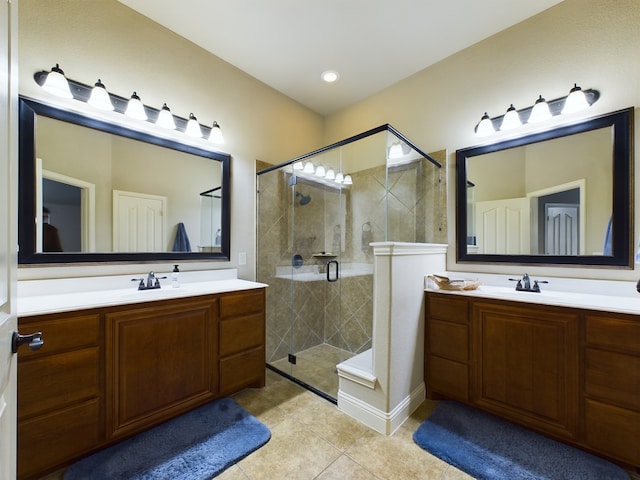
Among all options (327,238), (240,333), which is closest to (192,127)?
(327,238)

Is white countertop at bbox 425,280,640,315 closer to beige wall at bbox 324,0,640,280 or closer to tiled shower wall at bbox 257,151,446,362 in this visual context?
Result: beige wall at bbox 324,0,640,280

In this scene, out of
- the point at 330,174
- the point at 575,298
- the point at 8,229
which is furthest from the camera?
the point at 330,174

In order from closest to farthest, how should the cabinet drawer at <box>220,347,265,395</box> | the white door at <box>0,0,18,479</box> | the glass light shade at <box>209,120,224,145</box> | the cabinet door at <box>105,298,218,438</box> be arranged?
the white door at <box>0,0,18,479</box>
the cabinet door at <box>105,298,218,438</box>
the cabinet drawer at <box>220,347,265,395</box>
the glass light shade at <box>209,120,224,145</box>

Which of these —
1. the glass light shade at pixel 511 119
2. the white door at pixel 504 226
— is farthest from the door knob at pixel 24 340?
the glass light shade at pixel 511 119

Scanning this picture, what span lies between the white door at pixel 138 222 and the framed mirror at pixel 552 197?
8.00ft

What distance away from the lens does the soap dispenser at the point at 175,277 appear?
198 centimetres

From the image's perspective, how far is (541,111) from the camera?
75.1 inches

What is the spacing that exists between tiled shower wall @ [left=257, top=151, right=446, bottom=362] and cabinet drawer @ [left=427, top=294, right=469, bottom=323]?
57cm

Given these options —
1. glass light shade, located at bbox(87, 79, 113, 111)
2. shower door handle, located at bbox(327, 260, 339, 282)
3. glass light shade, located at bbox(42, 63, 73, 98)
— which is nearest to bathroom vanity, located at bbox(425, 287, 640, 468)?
shower door handle, located at bbox(327, 260, 339, 282)

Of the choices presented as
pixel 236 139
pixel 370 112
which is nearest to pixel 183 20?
pixel 236 139

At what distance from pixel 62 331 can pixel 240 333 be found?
1.00 metres

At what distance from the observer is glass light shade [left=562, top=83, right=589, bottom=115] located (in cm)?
177

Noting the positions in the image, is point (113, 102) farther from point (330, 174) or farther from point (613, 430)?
point (613, 430)

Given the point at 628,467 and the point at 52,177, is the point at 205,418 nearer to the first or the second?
the point at 52,177
